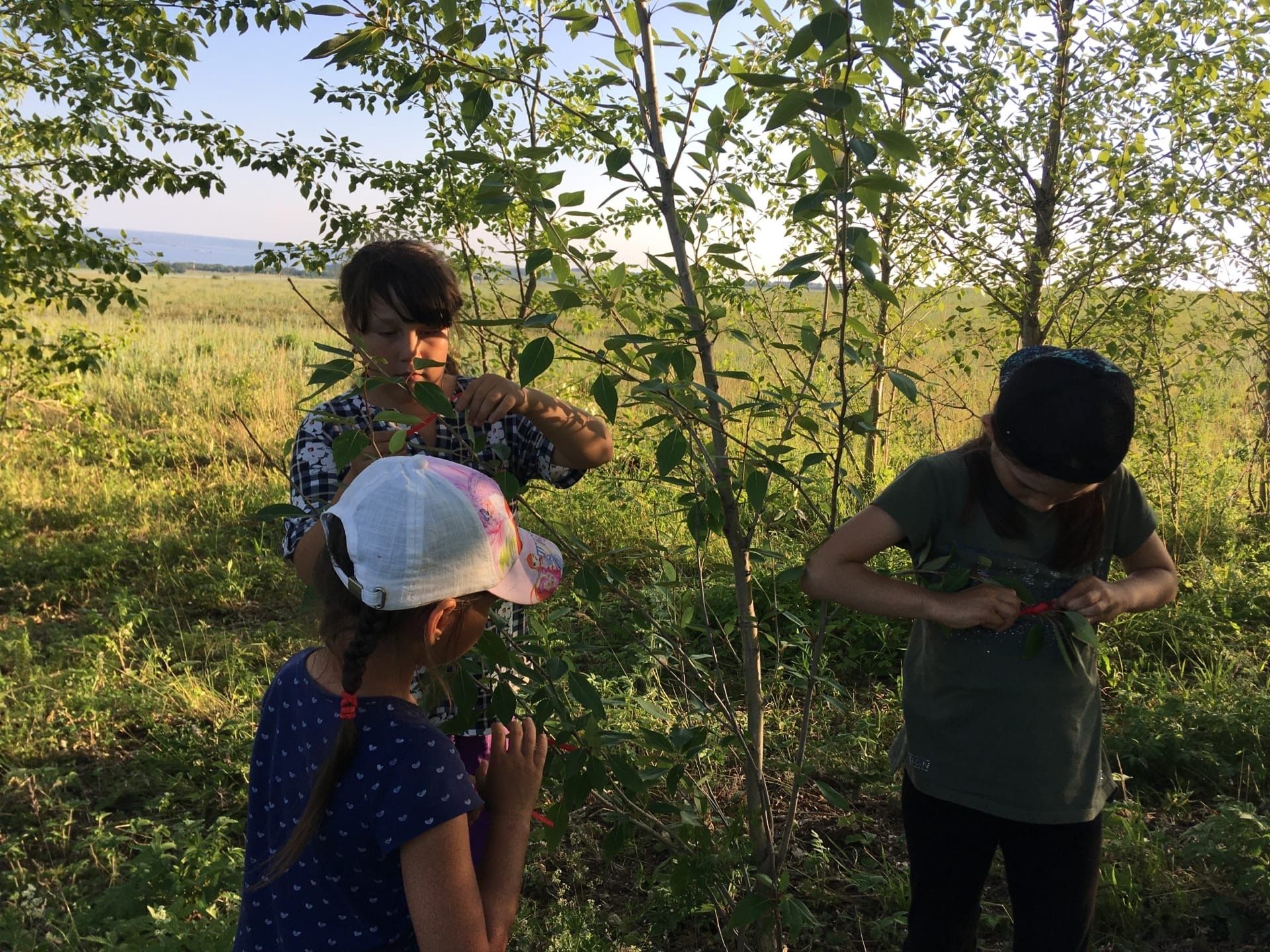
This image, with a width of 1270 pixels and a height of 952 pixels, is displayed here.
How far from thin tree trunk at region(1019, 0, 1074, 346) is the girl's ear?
3368 mm

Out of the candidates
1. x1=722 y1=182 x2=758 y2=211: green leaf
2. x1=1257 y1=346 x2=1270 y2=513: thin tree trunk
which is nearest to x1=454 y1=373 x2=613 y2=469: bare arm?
x1=722 y1=182 x2=758 y2=211: green leaf

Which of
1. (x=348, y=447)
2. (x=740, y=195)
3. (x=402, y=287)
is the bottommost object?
(x=348, y=447)

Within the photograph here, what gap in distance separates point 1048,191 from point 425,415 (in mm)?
3473

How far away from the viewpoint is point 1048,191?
4.00 meters

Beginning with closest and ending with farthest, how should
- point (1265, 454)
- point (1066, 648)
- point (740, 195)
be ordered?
1. point (740, 195)
2. point (1066, 648)
3. point (1265, 454)

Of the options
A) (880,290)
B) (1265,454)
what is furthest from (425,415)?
(1265,454)

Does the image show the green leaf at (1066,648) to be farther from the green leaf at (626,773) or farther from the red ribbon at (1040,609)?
the green leaf at (626,773)

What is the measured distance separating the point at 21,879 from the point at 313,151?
9.32 feet

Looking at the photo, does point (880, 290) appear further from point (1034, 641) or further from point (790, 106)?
point (1034, 641)

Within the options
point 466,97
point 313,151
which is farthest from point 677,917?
point 313,151

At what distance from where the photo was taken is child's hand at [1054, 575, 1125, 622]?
1493 millimetres

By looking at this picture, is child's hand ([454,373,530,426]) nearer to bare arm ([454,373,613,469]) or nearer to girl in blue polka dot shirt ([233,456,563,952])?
bare arm ([454,373,613,469])

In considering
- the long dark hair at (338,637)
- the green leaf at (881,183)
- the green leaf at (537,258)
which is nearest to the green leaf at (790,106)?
Answer: the green leaf at (881,183)

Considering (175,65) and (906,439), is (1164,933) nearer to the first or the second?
(906,439)
